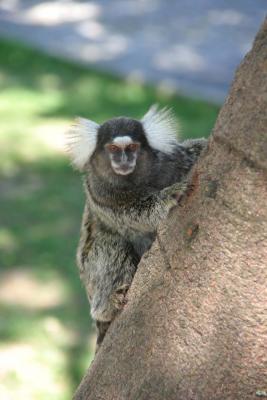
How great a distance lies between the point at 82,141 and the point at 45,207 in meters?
4.86

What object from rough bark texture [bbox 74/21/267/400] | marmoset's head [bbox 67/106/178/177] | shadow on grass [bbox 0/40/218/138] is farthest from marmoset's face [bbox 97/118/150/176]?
shadow on grass [bbox 0/40/218/138]

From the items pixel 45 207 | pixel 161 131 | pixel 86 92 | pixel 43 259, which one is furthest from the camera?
pixel 86 92

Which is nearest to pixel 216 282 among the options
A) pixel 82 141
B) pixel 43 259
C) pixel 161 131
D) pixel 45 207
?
pixel 161 131

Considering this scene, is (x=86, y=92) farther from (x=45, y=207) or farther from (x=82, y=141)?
(x=82, y=141)

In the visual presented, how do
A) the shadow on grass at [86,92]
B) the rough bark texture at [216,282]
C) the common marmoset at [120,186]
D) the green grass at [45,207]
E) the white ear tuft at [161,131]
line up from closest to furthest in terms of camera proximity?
1. the rough bark texture at [216,282]
2. the common marmoset at [120,186]
3. the white ear tuft at [161,131]
4. the green grass at [45,207]
5. the shadow on grass at [86,92]

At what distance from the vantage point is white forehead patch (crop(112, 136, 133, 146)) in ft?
13.7

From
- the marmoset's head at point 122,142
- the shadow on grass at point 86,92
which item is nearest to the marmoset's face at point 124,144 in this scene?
the marmoset's head at point 122,142

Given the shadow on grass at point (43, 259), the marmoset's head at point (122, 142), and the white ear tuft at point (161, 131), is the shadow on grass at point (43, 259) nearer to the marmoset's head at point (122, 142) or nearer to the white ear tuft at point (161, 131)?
the marmoset's head at point (122, 142)

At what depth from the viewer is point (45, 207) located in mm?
9156

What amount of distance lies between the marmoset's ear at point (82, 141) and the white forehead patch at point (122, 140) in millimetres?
182

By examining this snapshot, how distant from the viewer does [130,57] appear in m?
12.9

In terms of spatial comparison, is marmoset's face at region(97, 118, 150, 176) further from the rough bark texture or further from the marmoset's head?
the rough bark texture

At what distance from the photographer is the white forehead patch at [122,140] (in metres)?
4.19

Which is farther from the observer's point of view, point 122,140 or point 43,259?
point 43,259
